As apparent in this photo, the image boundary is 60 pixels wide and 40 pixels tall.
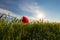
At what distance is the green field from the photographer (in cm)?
810

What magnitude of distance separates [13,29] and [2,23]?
577mm

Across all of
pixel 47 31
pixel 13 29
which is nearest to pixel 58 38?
pixel 47 31

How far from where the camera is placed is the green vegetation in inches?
319

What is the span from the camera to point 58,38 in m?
8.48

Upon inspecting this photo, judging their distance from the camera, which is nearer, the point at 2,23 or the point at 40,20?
the point at 2,23

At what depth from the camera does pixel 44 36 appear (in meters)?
8.38

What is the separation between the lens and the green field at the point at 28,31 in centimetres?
810

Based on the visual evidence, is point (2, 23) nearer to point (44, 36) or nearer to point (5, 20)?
point (5, 20)

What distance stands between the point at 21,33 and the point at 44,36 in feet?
2.78

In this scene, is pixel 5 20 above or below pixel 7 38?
above

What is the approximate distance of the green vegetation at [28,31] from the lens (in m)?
8.10

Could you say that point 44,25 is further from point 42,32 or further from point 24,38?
point 24,38

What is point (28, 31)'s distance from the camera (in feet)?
27.5

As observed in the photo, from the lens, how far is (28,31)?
8.38 m
